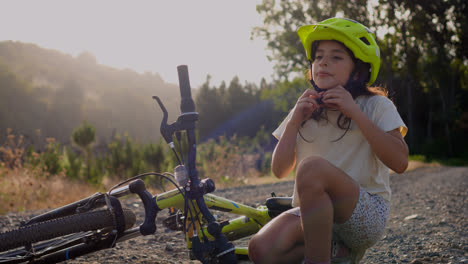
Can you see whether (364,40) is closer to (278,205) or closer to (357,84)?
(357,84)

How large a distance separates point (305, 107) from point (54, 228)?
4.67 ft

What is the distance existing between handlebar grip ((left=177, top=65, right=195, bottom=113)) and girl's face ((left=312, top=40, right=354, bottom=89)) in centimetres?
68

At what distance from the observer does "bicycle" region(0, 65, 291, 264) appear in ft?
6.86

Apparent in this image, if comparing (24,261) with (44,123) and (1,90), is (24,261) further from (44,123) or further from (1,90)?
(44,123)

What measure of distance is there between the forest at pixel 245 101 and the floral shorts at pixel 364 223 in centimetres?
589

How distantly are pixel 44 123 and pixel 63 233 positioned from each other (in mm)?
25800

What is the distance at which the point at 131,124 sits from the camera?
106 feet

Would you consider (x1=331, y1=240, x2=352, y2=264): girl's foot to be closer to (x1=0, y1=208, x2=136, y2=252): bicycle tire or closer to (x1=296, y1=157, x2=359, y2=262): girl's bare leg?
(x1=296, y1=157, x2=359, y2=262): girl's bare leg

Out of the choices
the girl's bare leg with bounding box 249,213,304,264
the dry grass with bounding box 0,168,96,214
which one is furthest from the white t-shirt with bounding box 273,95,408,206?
the dry grass with bounding box 0,168,96,214

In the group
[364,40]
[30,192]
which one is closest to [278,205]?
[364,40]

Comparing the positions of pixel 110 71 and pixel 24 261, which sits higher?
pixel 110 71

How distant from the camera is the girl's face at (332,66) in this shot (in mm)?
2043

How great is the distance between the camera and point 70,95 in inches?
1120

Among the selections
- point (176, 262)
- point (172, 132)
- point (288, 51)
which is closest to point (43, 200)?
A: point (176, 262)
